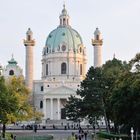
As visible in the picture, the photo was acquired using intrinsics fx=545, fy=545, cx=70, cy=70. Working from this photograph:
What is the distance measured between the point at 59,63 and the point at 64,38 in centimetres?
759

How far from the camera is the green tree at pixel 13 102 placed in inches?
2569

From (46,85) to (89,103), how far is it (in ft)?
234

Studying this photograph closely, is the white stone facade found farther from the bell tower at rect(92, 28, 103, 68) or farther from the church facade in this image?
the bell tower at rect(92, 28, 103, 68)

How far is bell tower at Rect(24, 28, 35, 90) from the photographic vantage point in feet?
506

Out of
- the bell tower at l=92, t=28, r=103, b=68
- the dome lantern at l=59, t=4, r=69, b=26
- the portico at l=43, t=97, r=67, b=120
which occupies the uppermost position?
the dome lantern at l=59, t=4, r=69, b=26

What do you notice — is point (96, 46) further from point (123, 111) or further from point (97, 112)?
point (123, 111)

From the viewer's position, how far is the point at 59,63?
514ft

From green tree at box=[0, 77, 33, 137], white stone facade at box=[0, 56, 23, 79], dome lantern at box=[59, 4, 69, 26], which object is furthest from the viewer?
dome lantern at box=[59, 4, 69, 26]

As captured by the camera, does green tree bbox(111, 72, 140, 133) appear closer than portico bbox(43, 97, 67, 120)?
Yes

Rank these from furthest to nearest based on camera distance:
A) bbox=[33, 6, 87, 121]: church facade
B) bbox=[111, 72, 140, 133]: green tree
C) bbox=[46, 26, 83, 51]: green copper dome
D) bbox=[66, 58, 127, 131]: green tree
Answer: bbox=[46, 26, 83, 51]: green copper dome, bbox=[33, 6, 87, 121]: church facade, bbox=[66, 58, 127, 131]: green tree, bbox=[111, 72, 140, 133]: green tree

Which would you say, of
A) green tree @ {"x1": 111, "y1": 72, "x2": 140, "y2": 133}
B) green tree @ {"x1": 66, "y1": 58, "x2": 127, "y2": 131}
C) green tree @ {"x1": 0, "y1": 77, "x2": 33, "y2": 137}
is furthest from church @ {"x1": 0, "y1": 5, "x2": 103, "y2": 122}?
green tree @ {"x1": 111, "y1": 72, "x2": 140, "y2": 133}

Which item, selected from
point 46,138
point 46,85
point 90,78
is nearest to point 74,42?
point 46,85

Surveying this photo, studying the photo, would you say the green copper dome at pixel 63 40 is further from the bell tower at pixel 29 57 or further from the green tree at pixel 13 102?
the green tree at pixel 13 102

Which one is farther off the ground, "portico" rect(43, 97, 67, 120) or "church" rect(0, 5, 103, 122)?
"church" rect(0, 5, 103, 122)
